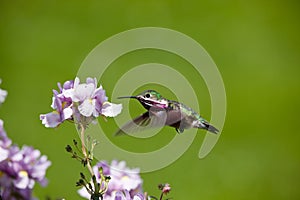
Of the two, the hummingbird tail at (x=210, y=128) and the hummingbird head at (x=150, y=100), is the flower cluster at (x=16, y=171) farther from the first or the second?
the hummingbird tail at (x=210, y=128)

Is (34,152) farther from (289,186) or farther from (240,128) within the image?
(240,128)

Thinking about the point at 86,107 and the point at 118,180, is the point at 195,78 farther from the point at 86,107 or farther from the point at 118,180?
the point at 86,107

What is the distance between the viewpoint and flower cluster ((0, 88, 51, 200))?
3.68ft

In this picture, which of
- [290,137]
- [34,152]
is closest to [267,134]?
[290,137]

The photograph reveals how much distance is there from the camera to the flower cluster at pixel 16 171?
1.12 m

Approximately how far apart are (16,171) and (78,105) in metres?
0.20

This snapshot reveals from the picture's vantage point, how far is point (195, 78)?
4.71m

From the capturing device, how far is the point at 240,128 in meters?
4.36

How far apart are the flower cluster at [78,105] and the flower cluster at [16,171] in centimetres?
10

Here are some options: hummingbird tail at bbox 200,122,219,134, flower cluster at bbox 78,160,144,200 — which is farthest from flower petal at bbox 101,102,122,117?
hummingbird tail at bbox 200,122,219,134

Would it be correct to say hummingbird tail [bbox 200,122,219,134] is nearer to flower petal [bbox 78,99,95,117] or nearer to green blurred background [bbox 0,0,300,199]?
flower petal [bbox 78,99,95,117]

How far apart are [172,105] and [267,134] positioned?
3.09m

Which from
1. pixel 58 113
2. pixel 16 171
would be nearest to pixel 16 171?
pixel 16 171

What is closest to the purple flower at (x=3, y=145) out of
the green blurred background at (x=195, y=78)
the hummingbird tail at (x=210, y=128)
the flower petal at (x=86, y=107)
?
the flower petal at (x=86, y=107)
